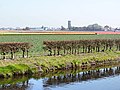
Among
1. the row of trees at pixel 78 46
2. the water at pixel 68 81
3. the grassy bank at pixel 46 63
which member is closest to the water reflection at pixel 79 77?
the water at pixel 68 81

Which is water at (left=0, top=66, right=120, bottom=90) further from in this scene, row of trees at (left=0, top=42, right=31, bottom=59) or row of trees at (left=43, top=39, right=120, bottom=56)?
row of trees at (left=43, top=39, right=120, bottom=56)

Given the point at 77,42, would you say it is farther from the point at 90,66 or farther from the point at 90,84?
the point at 90,84

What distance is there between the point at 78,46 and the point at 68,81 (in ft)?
52.9

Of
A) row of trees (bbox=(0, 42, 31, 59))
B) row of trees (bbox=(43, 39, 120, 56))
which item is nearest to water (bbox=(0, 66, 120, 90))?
row of trees (bbox=(0, 42, 31, 59))

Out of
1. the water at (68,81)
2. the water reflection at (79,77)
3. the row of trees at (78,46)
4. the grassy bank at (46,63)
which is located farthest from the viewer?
the row of trees at (78,46)

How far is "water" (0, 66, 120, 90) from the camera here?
25406 millimetres

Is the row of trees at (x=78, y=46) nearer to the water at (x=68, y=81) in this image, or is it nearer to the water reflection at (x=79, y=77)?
the water at (x=68, y=81)

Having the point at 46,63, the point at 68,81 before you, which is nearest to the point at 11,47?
the point at 46,63

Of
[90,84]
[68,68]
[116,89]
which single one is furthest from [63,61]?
[116,89]

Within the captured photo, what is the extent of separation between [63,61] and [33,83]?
9.24 metres

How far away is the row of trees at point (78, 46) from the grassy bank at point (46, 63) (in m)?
2.75

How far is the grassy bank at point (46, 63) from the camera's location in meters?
29.2

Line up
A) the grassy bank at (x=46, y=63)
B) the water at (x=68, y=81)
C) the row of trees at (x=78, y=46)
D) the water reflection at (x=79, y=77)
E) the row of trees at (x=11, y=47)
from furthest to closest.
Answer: the row of trees at (x=78, y=46)
the row of trees at (x=11, y=47)
the grassy bank at (x=46, y=63)
the water reflection at (x=79, y=77)
the water at (x=68, y=81)

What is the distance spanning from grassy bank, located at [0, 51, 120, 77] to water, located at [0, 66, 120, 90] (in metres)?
0.94
